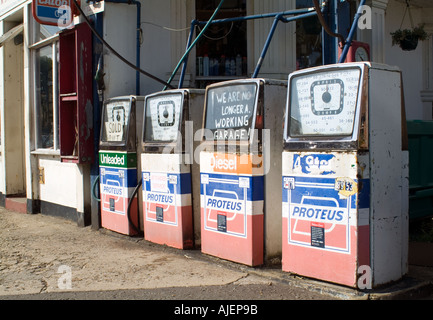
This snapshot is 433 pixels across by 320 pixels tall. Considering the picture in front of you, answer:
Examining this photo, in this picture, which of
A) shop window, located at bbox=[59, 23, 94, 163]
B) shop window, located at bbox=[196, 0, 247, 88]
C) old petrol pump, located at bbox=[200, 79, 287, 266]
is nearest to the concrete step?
shop window, located at bbox=[59, 23, 94, 163]

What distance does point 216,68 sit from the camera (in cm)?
841

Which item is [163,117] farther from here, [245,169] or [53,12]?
[53,12]

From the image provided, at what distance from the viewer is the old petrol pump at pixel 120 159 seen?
6.76 meters

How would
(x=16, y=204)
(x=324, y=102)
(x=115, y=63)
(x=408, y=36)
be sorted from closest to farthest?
A: (x=324, y=102), (x=115, y=63), (x=408, y=36), (x=16, y=204)

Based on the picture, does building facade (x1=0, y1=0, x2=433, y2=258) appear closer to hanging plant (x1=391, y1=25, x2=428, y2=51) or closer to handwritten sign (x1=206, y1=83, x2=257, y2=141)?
hanging plant (x1=391, y1=25, x2=428, y2=51)

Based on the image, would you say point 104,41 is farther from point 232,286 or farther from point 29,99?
point 232,286

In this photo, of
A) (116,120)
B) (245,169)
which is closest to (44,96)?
(116,120)

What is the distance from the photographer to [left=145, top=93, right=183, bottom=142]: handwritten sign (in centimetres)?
598

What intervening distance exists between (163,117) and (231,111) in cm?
116

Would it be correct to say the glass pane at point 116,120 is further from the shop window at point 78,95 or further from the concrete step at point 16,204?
the concrete step at point 16,204

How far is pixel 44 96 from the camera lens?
9289mm

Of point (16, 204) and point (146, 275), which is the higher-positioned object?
point (16, 204)
